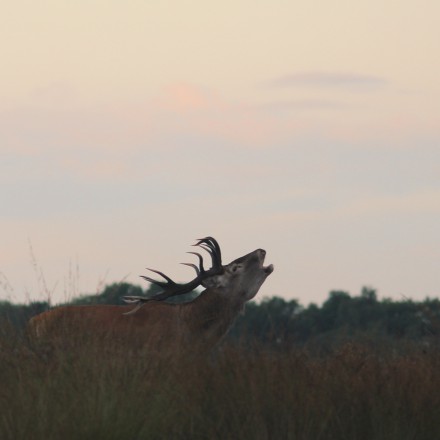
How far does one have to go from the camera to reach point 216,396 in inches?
496

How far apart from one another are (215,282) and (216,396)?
6694 mm

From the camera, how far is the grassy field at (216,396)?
464 inches

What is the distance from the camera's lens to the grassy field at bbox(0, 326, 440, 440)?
464 inches

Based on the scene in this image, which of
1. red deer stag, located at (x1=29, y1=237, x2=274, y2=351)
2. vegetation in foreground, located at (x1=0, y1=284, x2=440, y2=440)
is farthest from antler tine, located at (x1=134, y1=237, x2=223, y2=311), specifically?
vegetation in foreground, located at (x1=0, y1=284, x2=440, y2=440)

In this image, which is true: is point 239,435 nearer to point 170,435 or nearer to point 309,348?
point 170,435

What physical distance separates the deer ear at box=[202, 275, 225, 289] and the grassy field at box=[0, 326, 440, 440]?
5.52m

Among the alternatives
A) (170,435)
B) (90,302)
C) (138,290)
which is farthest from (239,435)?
(138,290)

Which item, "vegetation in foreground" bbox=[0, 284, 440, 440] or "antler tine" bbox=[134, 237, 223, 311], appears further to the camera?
"antler tine" bbox=[134, 237, 223, 311]

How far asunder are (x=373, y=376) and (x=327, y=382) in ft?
1.46

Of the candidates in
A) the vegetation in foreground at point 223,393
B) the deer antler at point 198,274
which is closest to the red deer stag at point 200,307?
the deer antler at point 198,274

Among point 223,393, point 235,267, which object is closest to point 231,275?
point 235,267

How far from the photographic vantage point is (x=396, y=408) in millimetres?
12664

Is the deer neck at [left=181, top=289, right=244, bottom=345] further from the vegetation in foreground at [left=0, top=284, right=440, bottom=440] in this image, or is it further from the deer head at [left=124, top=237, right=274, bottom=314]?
the vegetation in foreground at [left=0, top=284, right=440, bottom=440]

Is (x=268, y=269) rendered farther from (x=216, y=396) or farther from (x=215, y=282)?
(x=216, y=396)
